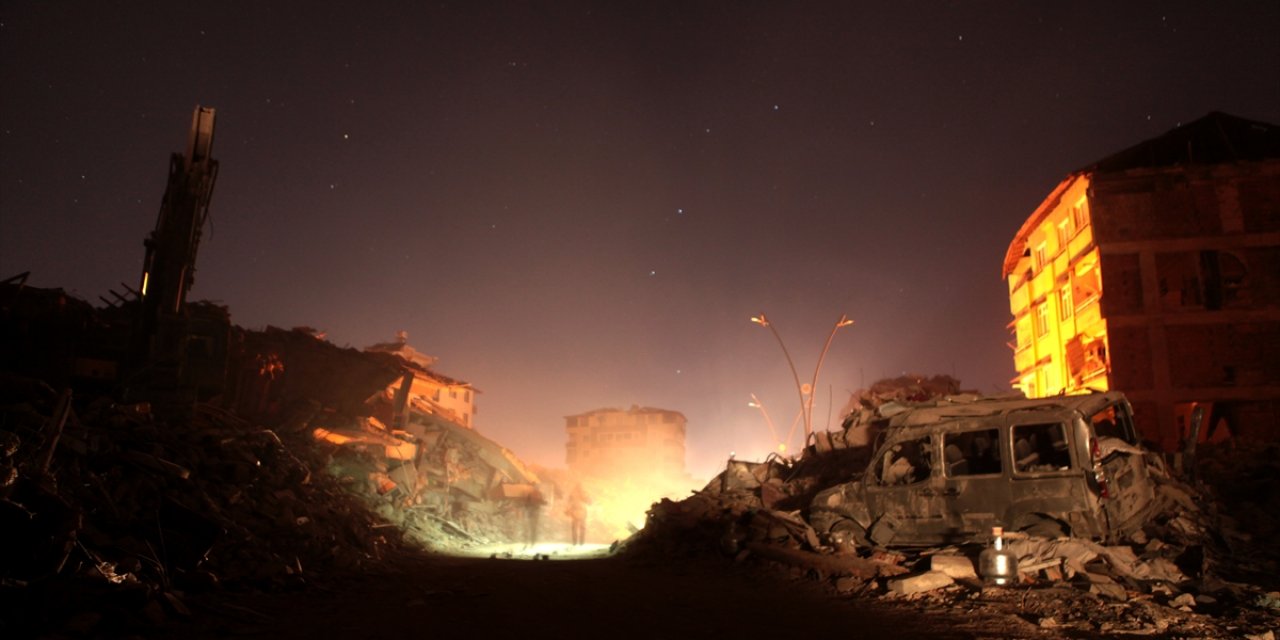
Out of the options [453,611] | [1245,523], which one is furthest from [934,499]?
[453,611]

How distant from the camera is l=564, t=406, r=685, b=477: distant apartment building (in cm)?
7688

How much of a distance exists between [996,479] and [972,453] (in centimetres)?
178

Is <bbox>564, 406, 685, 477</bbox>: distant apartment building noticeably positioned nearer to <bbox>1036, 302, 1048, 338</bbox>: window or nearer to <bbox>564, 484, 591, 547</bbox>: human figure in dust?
<bbox>564, 484, 591, 547</bbox>: human figure in dust

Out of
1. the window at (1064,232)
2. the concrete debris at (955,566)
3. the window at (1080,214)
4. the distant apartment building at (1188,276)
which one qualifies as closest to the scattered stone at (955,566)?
the concrete debris at (955,566)

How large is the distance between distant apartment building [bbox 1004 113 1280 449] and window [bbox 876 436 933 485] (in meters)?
17.3

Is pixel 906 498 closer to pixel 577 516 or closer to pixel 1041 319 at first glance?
pixel 577 516

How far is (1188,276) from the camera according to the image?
23.0 meters

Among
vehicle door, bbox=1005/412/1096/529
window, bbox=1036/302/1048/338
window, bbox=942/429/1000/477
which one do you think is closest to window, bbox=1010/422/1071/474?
vehicle door, bbox=1005/412/1096/529

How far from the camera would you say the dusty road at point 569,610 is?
5738 mm

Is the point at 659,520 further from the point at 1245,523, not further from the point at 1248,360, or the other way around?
the point at 1248,360

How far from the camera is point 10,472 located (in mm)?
6016

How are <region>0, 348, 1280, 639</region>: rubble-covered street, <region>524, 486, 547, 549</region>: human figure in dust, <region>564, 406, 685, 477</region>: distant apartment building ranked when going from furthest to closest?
1. <region>564, 406, 685, 477</region>: distant apartment building
2. <region>524, 486, 547, 549</region>: human figure in dust
3. <region>0, 348, 1280, 639</region>: rubble-covered street

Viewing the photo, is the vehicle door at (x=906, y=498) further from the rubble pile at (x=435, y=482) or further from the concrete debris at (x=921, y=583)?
the rubble pile at (x=435, y=482)

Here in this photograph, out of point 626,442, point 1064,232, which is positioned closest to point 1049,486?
point 1064,232
